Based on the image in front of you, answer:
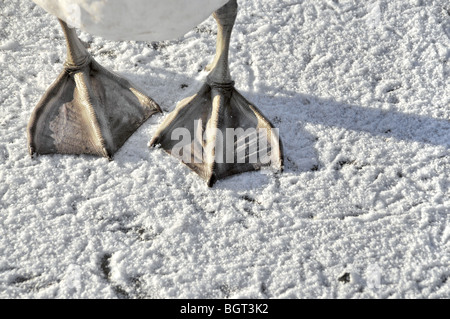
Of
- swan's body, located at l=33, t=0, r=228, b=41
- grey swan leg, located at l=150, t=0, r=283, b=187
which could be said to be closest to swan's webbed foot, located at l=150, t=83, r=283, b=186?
grey swan leg, located at l=150, t=0, r=283, b=187

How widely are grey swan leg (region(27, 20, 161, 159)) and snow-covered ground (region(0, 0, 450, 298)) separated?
2.0 inches

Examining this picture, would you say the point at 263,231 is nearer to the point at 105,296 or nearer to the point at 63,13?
the point at 105,296

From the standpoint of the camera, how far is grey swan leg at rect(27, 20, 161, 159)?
102 inches

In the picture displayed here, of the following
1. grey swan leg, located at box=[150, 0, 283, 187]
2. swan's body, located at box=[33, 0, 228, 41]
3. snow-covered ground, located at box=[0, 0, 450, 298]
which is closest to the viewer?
swan's body, located at box=[33, 0, 228, 41]

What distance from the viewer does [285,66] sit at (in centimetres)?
294

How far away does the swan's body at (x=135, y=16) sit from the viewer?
201cm

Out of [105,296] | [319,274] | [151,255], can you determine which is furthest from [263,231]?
[105,296]

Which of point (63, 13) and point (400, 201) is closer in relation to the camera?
point (63, 13)

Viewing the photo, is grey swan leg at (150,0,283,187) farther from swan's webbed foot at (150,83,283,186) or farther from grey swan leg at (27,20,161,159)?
grey swan leg at (27,20,161,159)

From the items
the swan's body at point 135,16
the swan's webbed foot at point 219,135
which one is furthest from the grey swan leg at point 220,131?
the swan's body at point 135,16

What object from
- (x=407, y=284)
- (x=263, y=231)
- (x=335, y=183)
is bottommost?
(x=407, y=284)

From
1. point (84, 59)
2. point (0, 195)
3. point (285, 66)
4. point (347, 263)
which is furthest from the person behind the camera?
point (285, 66)

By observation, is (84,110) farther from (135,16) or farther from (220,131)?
(135,16)

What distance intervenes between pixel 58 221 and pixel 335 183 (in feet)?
3.40
